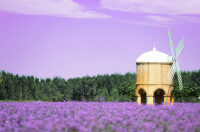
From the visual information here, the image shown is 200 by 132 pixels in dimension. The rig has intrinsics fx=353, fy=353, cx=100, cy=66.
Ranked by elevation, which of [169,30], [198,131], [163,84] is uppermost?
[169,30]

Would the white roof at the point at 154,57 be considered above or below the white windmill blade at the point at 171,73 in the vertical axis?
above

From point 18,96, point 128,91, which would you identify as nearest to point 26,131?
point 128,91

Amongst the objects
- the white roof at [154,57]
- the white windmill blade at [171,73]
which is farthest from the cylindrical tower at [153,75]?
the white windmill blade at [171,73]

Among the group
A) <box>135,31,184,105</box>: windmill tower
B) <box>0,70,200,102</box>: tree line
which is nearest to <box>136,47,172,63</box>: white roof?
<box>135,31,184,105</box>: windmill tower

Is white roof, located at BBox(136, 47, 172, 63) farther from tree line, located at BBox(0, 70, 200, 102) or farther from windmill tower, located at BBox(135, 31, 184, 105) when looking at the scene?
tree line, located at BBox(0, 70, 200, 102)

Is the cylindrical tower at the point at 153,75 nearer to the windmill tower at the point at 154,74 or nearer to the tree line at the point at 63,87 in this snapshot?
the windmill tower at the point at 154,74

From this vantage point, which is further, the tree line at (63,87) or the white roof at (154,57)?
the tree line at (63,87)

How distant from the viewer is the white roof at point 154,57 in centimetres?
2506

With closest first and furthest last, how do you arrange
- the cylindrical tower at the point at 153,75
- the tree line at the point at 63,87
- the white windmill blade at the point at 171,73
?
the cylindrical tower at the point at 153,75
the white windmill blade at the point at 171,73
the tree line at the point at 63,87

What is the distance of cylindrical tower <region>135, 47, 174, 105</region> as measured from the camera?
81.0 ft

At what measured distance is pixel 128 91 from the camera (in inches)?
1635

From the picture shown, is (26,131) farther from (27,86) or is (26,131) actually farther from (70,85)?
(70,85)

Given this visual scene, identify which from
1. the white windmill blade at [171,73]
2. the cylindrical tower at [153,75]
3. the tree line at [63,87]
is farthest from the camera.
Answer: the tree line at [63,87]

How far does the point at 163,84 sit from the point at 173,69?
56.5 inches
